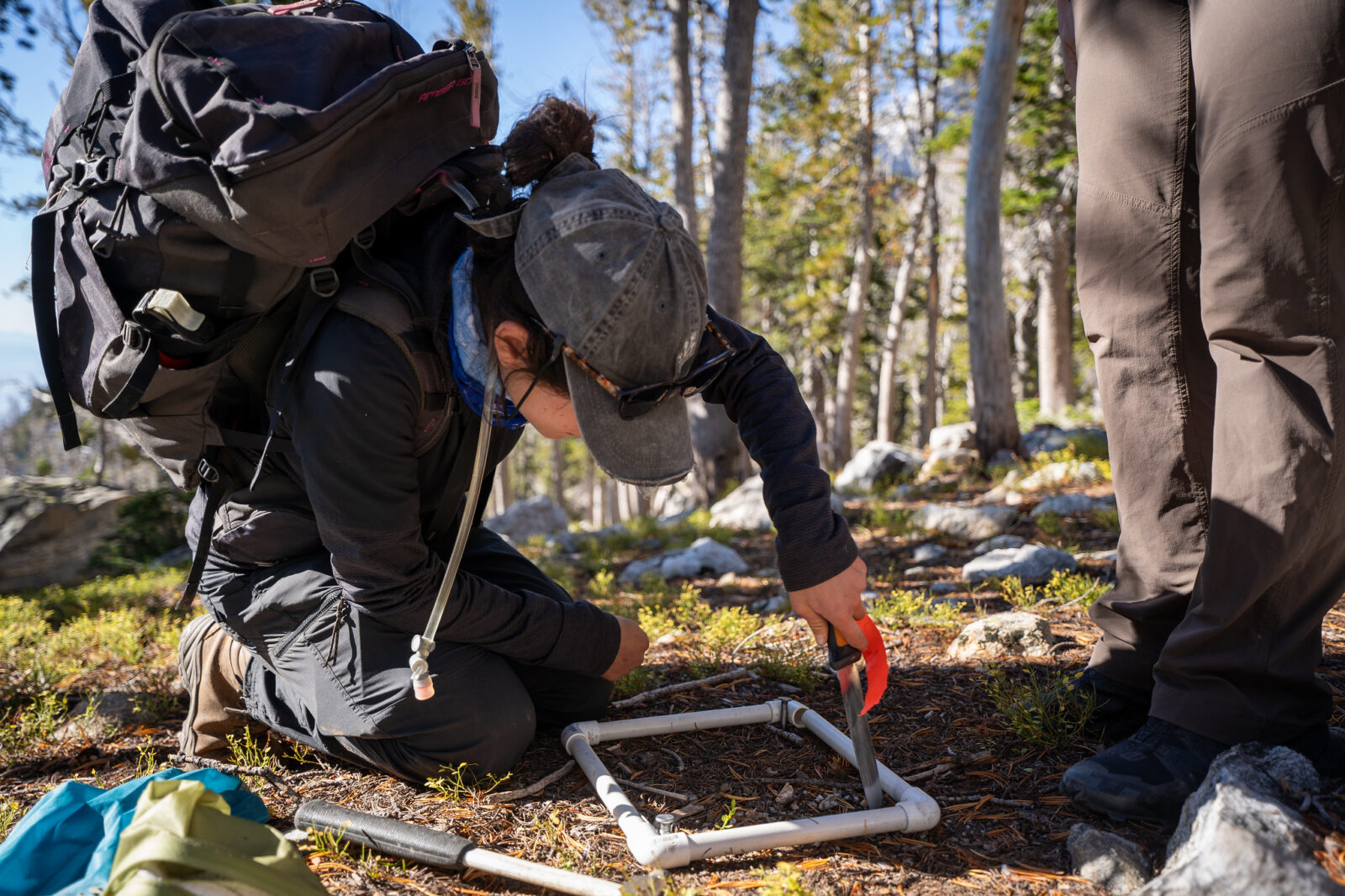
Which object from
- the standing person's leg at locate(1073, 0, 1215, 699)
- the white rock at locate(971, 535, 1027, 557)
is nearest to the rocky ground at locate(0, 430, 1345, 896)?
the standing person's leg at locate(1073, 0, 1215, 699)

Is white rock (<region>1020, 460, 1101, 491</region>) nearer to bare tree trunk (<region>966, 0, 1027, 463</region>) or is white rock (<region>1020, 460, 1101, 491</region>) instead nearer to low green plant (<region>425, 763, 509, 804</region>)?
bare tree trunk (<region>966, 0, 1027, 463</region>)

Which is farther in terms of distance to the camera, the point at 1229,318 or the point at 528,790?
the point at 528,790

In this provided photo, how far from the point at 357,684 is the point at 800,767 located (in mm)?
1259

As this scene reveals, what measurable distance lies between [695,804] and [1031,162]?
14055mm

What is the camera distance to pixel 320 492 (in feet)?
6.33

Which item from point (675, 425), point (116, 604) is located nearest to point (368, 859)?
point (675, 425)

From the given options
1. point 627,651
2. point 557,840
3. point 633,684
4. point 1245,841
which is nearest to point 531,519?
point 633,684

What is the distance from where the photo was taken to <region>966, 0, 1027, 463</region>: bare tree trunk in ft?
25.8

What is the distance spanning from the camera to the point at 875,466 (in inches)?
376

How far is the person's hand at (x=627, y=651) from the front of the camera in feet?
8.52

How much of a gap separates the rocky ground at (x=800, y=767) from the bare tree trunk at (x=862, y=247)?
11.5m

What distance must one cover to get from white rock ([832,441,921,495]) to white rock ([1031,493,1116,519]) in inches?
136

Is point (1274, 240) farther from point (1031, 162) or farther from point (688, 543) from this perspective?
point (1031, 162)

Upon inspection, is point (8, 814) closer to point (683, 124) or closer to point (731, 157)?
point (731, 157)
